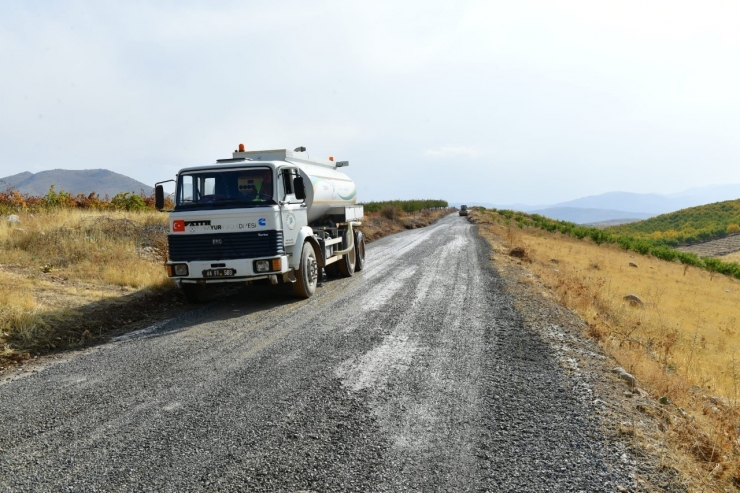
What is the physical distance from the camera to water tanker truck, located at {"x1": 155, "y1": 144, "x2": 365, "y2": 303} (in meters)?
9.18

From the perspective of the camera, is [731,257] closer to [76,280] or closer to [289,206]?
[289,206]

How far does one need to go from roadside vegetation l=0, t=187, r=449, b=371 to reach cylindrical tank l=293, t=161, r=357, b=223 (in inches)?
153

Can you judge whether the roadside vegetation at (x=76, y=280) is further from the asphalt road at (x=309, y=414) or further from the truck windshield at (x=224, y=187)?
the truck windshield at (x=224, y=187)

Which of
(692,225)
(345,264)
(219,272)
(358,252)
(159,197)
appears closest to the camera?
(219,272)

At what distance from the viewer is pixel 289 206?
1002 cm

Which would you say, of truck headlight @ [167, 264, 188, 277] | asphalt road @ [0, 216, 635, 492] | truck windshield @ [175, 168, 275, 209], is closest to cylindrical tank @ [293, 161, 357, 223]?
truck windshield @ [175, 168, 275, 209]

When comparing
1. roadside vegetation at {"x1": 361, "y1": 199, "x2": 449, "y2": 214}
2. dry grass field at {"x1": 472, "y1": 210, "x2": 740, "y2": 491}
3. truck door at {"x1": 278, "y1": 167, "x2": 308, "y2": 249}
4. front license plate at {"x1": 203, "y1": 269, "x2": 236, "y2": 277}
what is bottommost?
dry grass field at {"x1": 472, "y1": 210, "x2": 740, "y2": 491}

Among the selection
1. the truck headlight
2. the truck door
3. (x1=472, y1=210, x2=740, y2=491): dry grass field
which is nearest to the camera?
(x1=472, y1=210, x2=740, y2=491): dry grass field

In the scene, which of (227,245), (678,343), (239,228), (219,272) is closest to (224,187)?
(239,228)

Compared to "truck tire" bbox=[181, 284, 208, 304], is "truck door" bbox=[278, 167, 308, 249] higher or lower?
higher

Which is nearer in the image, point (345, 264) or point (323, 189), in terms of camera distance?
point (323, 189)

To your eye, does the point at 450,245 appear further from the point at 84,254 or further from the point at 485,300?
the point at 84,254

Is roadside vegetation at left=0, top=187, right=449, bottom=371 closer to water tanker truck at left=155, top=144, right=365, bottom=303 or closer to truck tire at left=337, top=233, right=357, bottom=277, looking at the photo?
water tanker truck at left=155, top=144, right=365, bottom=303

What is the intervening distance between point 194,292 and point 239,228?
2026 mm
